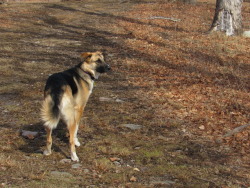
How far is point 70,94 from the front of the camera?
658 centimetres

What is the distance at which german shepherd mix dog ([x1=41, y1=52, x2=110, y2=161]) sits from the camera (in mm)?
6070

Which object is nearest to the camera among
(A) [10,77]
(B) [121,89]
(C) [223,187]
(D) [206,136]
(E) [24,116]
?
(C) [223,187]

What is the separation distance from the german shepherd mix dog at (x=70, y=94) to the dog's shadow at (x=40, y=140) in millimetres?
394

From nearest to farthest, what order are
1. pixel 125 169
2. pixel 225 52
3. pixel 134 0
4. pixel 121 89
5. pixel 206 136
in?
pixel 125 169
pixel 206 136
pixel 121 89
pixel 225 52
pixel 134 0

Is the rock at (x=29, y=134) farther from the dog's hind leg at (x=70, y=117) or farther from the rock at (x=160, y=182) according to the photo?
the rock at (x=160, y=182)

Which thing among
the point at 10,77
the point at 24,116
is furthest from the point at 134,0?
the point at 24,116

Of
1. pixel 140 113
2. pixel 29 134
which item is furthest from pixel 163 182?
pixel 140 113

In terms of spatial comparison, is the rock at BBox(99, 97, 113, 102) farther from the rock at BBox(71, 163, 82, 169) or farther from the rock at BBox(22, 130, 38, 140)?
the rock at BBox(71, 163, 82, 169)

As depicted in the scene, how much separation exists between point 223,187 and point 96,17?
25956 mm

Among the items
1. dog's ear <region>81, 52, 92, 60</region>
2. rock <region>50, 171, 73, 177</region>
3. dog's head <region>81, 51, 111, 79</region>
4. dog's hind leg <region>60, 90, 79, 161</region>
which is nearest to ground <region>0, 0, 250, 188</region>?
rock <region>50, 171, 73, 177</region>

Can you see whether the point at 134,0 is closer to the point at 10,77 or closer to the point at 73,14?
the point at 73,14

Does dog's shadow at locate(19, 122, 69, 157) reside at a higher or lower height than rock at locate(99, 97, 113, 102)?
lower

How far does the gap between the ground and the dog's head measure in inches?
55.3

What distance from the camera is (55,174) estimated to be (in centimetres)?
590
